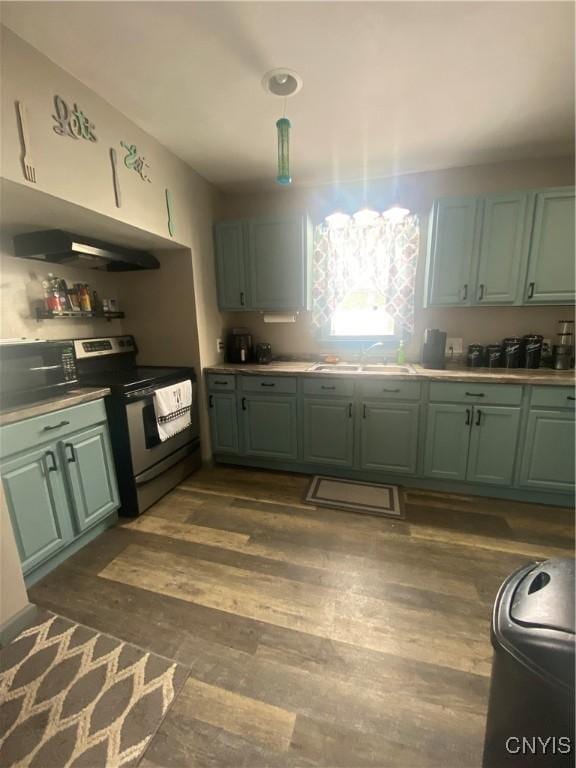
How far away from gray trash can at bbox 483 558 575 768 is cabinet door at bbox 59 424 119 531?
205 centimetres

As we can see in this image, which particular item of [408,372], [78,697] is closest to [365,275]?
[408,372]

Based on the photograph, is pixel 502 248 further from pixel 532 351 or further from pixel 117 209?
pixel 117 209

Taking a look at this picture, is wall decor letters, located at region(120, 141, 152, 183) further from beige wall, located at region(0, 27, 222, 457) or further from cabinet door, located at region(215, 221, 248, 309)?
cabinet door, located at region(215, 221, 248, 309)

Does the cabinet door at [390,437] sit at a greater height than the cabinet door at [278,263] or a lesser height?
lesser

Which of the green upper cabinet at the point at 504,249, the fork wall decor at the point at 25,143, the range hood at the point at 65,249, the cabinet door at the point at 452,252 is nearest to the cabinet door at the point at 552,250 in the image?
the green upper cabinet at the point at 504,249

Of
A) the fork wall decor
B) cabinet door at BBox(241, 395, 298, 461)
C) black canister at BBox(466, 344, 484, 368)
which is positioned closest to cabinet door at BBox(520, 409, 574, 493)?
black canister at BBox(466, 344, 484, 368)

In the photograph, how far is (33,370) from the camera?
1.74m

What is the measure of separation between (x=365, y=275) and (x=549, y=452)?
6.49 ft

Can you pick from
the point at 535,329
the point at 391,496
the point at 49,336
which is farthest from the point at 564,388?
the point at 49,336

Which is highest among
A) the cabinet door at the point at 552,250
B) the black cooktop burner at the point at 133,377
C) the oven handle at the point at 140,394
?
the cabinet door at the point at 552,250

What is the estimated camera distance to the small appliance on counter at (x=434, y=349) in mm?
2635

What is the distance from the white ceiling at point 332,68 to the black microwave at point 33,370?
1354mm

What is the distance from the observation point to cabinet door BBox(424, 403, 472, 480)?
238cm

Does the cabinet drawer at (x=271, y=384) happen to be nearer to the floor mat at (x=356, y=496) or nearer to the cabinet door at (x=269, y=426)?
the cabinet door at (x=269, y=426)
